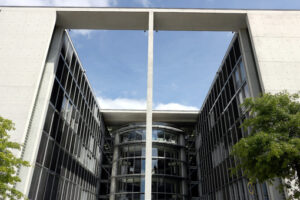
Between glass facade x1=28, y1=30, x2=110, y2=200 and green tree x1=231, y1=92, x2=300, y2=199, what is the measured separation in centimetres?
1435

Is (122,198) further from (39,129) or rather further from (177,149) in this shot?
(39,129)

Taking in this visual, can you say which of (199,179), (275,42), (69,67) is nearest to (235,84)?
(275,42)

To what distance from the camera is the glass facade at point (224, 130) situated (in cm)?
2097

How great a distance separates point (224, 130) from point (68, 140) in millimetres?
16284

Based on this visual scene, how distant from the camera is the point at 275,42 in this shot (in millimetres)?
18812

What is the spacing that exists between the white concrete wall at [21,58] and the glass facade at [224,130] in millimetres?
15914

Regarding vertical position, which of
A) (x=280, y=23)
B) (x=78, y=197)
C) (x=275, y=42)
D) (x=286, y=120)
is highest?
(x=280, y=23)

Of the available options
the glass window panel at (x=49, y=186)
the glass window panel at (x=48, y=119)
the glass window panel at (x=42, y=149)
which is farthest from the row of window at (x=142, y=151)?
the glass window panel at (x=42, y=149)

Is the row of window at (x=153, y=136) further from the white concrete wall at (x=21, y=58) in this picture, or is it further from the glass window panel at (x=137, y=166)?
the white concrete wall at (x=21, y=58)

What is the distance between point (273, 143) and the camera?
9812mm

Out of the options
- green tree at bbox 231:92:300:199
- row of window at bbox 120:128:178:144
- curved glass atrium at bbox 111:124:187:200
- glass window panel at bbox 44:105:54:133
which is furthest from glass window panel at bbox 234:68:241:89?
row of window at bbox 120:128:178:144

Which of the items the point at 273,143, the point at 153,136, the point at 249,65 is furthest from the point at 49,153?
the point at 153,136

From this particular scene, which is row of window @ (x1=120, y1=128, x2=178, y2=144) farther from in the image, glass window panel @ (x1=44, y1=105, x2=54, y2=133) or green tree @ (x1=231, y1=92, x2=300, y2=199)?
green tree @ (x1=231, y1=92, x2=300, y2=199)

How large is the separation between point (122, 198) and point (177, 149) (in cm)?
1117
